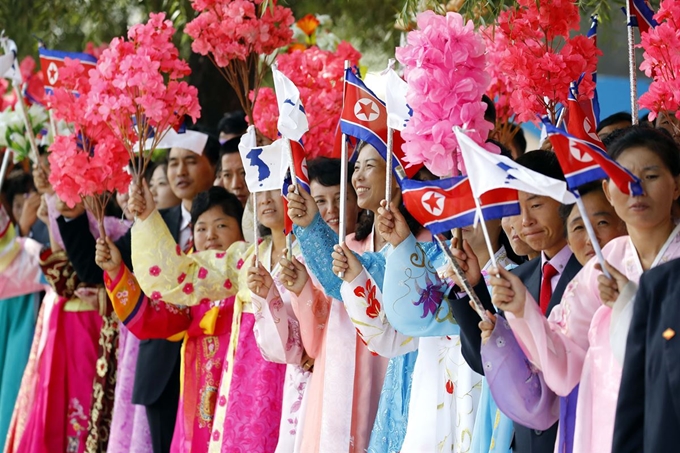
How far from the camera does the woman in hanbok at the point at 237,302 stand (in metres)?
4.59

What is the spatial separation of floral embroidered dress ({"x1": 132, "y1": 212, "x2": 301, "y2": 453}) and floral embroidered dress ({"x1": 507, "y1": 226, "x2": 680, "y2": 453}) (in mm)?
1875

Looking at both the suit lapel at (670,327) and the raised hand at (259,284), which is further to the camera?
the raised hand at (259,284)

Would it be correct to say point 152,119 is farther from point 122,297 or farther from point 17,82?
point 17,82

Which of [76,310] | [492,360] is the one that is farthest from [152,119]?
[492,360]

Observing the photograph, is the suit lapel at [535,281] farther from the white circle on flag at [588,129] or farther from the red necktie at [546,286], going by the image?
the white circle on flag at [588,129]

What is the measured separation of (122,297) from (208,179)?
4.39 feet

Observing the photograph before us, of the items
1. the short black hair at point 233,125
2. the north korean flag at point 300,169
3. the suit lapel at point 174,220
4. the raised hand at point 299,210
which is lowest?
the raised hand at point 299,210

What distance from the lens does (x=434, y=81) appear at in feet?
10.7

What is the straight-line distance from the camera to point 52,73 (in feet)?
19.1

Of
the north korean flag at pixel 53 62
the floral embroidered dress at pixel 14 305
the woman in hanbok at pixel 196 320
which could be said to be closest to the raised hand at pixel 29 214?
the floral embroidered dress at pixel 14 305

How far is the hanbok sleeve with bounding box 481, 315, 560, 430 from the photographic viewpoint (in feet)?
9.74

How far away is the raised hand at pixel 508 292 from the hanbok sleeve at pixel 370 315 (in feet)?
3.06

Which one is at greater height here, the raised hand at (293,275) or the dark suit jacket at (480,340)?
the raised hand at (293,275)

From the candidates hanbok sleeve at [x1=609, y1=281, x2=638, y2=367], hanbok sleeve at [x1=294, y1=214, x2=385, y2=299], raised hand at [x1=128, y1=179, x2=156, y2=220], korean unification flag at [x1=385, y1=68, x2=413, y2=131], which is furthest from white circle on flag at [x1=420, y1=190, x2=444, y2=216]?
raised hand at [x1=128, y1=179, x2=156, y2=220]
